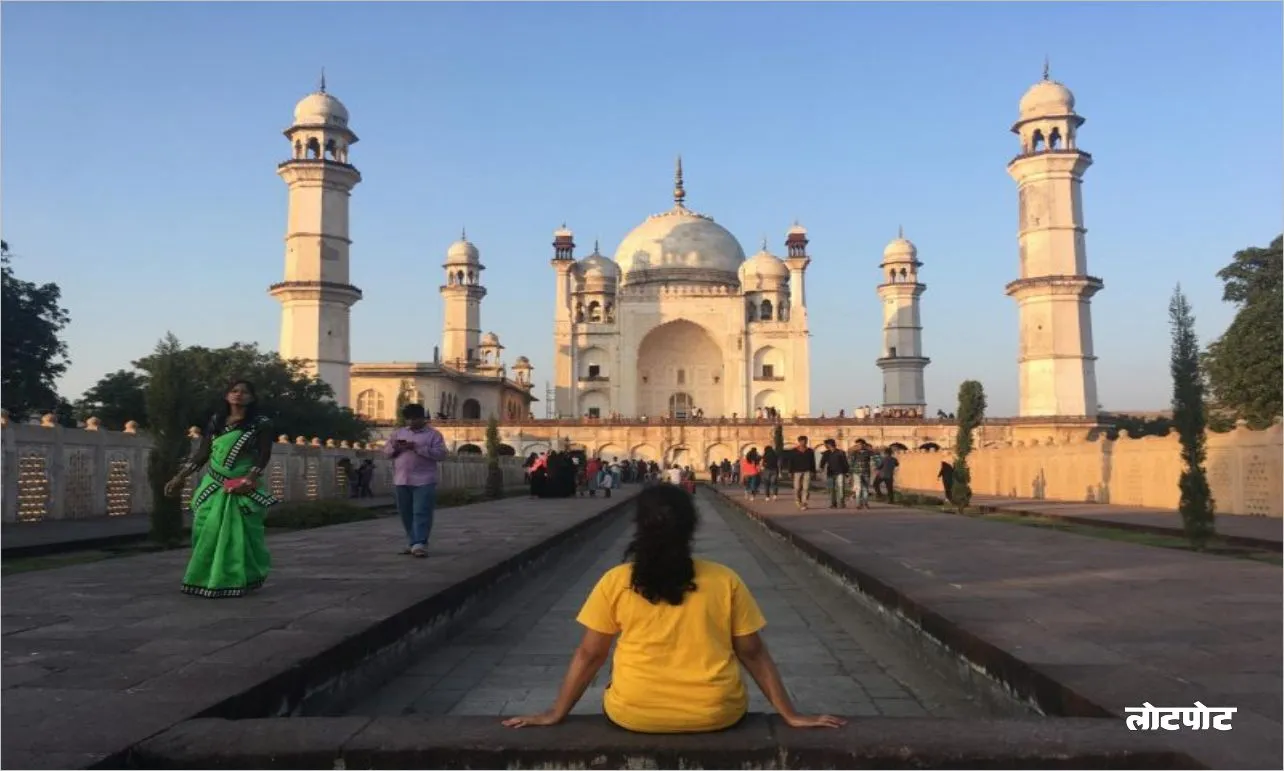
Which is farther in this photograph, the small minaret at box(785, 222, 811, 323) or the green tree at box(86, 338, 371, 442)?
the small minaret at box(785, 222, 811, 323)

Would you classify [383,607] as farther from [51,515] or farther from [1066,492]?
[1066,492]

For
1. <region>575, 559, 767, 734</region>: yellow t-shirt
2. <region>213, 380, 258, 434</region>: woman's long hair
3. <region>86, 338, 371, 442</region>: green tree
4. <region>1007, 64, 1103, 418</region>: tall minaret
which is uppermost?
<region>1007, 64, 1103, 418</region>: tall minaret

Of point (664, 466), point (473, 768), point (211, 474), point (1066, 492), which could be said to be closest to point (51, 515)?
point (211, 474)

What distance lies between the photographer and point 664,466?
5238 centimetres

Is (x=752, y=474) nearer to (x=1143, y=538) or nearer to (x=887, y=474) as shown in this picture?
(x=887, y=474)

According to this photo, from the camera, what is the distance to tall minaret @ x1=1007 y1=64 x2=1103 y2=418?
4291 centimetres

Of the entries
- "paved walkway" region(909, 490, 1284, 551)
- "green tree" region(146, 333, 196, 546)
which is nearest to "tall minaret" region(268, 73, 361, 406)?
"paved walkway" region(909, 490, 1284, 551)

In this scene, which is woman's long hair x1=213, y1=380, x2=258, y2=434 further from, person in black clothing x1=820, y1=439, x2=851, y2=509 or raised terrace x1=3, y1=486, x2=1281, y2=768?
person in black clothing x1=820, y1=439, x2=851, y2=509

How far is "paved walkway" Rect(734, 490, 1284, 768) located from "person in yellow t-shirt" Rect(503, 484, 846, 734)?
1154 mm

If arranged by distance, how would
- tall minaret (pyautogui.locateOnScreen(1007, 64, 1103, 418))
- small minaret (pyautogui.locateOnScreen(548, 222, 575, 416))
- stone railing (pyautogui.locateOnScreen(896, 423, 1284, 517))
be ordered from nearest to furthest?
1. stone railing (pyautogui.locateOnScreen(896, 423, 1284, 517))
2. tall minaret (pyautogui.locateOnScreen(1007, 64, 1103, 418))
3. small minaret (pyautogui.locateOnScreen(548, 222, 575, 416))

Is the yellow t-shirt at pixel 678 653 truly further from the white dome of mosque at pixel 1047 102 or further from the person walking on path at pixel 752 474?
the white dome of mosque at pixel 1047 102

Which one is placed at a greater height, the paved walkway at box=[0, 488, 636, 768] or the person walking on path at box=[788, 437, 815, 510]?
the person walking on path at box=[788, 437, 815, 510]

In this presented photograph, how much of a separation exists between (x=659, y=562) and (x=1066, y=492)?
2153 cm

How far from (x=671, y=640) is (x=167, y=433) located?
747cm
